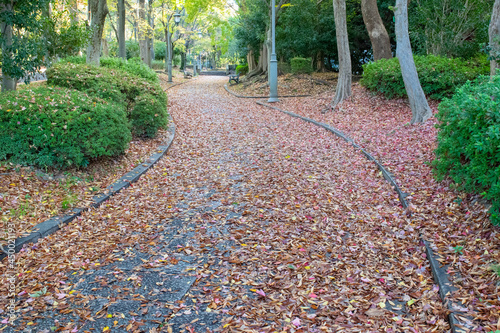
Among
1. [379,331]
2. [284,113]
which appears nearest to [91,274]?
[379,331]

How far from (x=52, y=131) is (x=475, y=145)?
17.3ft

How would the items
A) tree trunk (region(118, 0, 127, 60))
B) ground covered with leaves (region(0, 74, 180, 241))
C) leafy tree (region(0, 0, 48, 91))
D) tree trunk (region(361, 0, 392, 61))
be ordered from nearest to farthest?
ground covered with leaves (region(0, 74, 180, 241)), leafy tree (region(0, 0, 48, 91)), tree trunk (region(361, 0, 392, 61)), tree trunk (region(118, 0, 127, 60))

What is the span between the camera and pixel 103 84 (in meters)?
8.54

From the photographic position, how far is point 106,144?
20.2 feet

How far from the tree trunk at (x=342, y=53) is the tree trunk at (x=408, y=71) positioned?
12.3 feet

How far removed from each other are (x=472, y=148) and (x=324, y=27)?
1803cm

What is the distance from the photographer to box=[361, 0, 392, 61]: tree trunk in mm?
15055

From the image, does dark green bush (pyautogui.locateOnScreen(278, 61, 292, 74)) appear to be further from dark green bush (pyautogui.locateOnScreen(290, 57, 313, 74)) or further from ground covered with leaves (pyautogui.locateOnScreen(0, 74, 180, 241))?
ground covered with leaves (pyautogui.locateOnScreen(0, 74, 180, 241))

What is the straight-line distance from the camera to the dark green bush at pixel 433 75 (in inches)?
427

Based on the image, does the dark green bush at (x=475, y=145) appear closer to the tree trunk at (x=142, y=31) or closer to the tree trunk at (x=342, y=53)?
the tree trunk at (x=342, y=53)

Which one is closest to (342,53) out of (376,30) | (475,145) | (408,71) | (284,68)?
(376,30)

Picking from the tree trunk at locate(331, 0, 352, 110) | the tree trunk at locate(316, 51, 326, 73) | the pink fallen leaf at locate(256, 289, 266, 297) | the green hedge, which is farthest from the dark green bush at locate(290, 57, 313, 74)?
the pink fallen leaf at locate(256, 289, 266, 297)

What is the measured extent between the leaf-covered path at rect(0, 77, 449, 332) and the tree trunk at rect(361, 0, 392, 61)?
9.87m

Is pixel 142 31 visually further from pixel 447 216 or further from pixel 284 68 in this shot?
pixel 447 216
